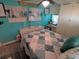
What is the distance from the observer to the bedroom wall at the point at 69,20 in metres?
3.30

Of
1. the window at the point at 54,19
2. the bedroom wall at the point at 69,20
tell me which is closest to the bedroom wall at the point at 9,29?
the window at the point at 54,19

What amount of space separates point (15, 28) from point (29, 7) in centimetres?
103

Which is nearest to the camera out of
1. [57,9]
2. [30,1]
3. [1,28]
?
[1,28]

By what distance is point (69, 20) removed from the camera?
3.61 m

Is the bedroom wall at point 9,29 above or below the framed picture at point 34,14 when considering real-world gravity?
below

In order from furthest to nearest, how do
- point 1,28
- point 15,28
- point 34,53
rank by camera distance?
1. point 15,28
2. point 1,28
3. point 34,53

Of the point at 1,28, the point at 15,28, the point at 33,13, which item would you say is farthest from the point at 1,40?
the point at 33,13

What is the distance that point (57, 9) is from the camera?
14.5 feet

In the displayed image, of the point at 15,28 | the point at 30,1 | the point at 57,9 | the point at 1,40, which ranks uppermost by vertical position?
the point at 30,1

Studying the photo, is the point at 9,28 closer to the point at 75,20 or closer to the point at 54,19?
the point at 54,19

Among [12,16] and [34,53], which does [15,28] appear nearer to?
[12,16]

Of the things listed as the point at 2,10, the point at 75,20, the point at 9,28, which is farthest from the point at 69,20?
the point at 2,10

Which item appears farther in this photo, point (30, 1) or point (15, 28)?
point (30, 1)

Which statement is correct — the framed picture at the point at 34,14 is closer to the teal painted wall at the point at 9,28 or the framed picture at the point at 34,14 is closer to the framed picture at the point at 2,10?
the teal painted wall at the point at 9,28
